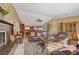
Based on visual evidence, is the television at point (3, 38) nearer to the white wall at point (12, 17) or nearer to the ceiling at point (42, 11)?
the white wall at point (12, 17)

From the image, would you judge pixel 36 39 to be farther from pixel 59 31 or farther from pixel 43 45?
pixel 59 31

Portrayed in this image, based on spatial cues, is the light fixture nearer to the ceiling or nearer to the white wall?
the white wall

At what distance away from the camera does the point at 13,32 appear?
1.98 meters

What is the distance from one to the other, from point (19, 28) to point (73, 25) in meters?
0.82

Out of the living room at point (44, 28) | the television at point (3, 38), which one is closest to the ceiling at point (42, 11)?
the living room at point (44, 28)

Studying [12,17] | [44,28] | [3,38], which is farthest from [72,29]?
[3,38]

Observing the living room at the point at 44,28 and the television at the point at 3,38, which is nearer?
the television at the point at 3,38

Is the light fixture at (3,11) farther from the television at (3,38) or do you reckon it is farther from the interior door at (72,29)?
the interior door at (72,29)

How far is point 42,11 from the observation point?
2.01 metres

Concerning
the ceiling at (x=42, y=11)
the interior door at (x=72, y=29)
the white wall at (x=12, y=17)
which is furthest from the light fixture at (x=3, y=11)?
the interior door at (x=72, y=29)

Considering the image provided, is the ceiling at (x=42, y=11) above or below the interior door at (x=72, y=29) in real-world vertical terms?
above

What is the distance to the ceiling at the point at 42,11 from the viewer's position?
1983mm

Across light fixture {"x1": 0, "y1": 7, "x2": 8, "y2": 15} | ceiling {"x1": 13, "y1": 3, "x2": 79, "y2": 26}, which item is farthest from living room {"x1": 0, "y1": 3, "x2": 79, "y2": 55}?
light fixture {"x1": 0, "y1": 7, "x2": 8, "y2": 15}
